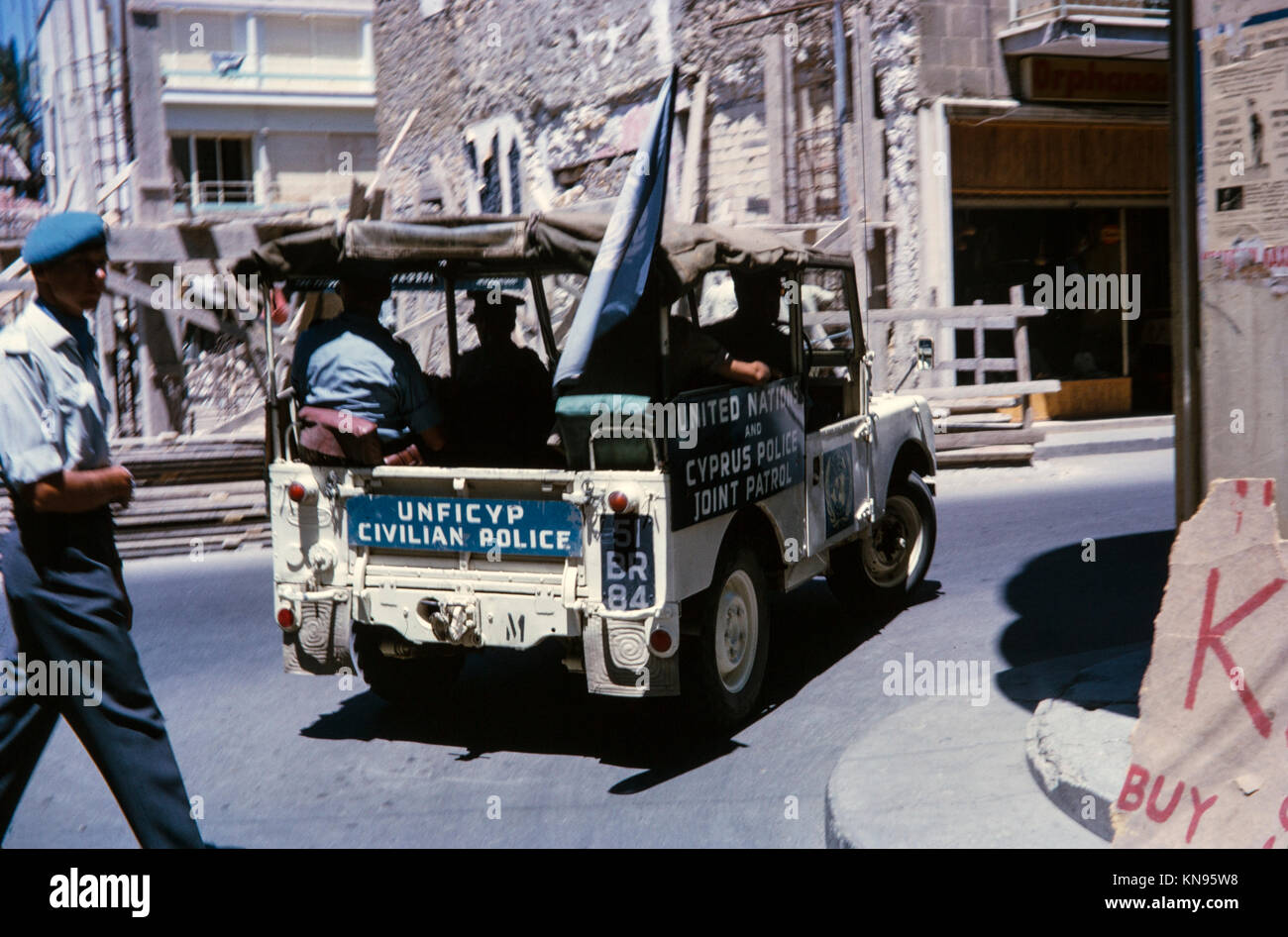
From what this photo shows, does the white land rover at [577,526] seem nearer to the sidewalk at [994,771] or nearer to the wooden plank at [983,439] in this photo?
the sidewalk at [994,771]

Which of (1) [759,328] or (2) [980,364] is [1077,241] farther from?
(1) [759,328]

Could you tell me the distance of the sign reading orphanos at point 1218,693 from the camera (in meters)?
3.77

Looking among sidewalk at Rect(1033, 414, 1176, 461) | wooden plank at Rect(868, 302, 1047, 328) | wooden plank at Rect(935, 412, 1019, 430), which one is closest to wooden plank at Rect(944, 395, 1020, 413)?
wooden plank at Rect(935, 412, 1019, 430)

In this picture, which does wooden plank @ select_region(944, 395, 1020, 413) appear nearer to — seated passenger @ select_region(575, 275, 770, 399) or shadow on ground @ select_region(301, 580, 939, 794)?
shadow on ground @ select_region(301, 580, 939, 794)

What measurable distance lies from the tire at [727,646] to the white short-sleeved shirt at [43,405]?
102 inches

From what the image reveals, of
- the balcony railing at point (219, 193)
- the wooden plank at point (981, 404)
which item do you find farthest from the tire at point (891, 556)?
the balcony railing at point (219, 193)

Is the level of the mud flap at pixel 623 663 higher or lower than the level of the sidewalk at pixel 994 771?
higher

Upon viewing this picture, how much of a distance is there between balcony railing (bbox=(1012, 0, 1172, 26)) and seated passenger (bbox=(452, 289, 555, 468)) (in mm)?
11269

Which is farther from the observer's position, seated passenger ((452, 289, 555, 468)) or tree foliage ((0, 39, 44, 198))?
tree foliage ((0, 39, 44, 198))

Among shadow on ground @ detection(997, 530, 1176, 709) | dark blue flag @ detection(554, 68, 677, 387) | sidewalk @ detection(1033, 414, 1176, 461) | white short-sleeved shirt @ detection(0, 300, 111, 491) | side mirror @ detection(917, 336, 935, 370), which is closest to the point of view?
white short-sleeved shirt @ detection(0, 300, 111, 491)

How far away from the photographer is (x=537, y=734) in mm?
5895

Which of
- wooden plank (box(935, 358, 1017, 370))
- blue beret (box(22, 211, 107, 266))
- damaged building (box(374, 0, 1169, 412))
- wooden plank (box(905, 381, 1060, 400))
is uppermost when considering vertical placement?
damaged building (box(374, 0, 1169, 412))

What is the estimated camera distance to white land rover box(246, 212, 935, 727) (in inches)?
203
